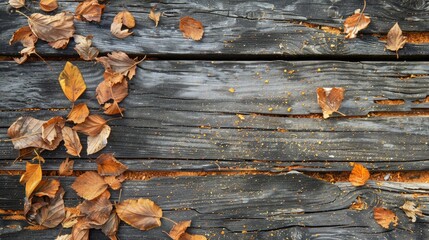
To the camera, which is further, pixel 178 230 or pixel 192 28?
pixel 192 28

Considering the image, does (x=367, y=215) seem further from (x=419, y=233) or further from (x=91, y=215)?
(x=91, y=215)

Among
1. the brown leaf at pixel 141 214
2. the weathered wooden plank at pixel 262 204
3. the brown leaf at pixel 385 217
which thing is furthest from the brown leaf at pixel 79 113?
the brown leaf at pixel 385 217

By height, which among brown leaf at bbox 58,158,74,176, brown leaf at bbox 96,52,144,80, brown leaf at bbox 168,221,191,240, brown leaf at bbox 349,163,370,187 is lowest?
brown leaf at bbox 168,221,191,240

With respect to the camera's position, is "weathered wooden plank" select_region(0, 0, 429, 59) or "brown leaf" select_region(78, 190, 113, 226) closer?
"brown leaf" select_region(78, 190, 113, 226)

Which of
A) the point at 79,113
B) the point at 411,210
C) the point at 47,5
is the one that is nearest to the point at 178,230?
the point at 79,113

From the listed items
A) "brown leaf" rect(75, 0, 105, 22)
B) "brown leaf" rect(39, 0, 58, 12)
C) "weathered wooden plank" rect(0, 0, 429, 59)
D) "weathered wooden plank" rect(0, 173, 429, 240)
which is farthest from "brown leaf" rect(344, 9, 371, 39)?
"brown leaf" rect(39, 0, 58, 12)

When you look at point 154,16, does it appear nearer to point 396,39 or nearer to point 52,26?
point 52,26

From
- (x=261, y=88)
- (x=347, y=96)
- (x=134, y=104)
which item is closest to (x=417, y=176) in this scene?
(x=347, y=96)

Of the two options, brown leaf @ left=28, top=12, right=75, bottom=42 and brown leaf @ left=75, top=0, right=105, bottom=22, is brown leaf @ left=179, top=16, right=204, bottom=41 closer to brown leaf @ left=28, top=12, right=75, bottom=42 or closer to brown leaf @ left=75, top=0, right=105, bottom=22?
brown leaf @ left=75, top=0, right=105, bottom=22
